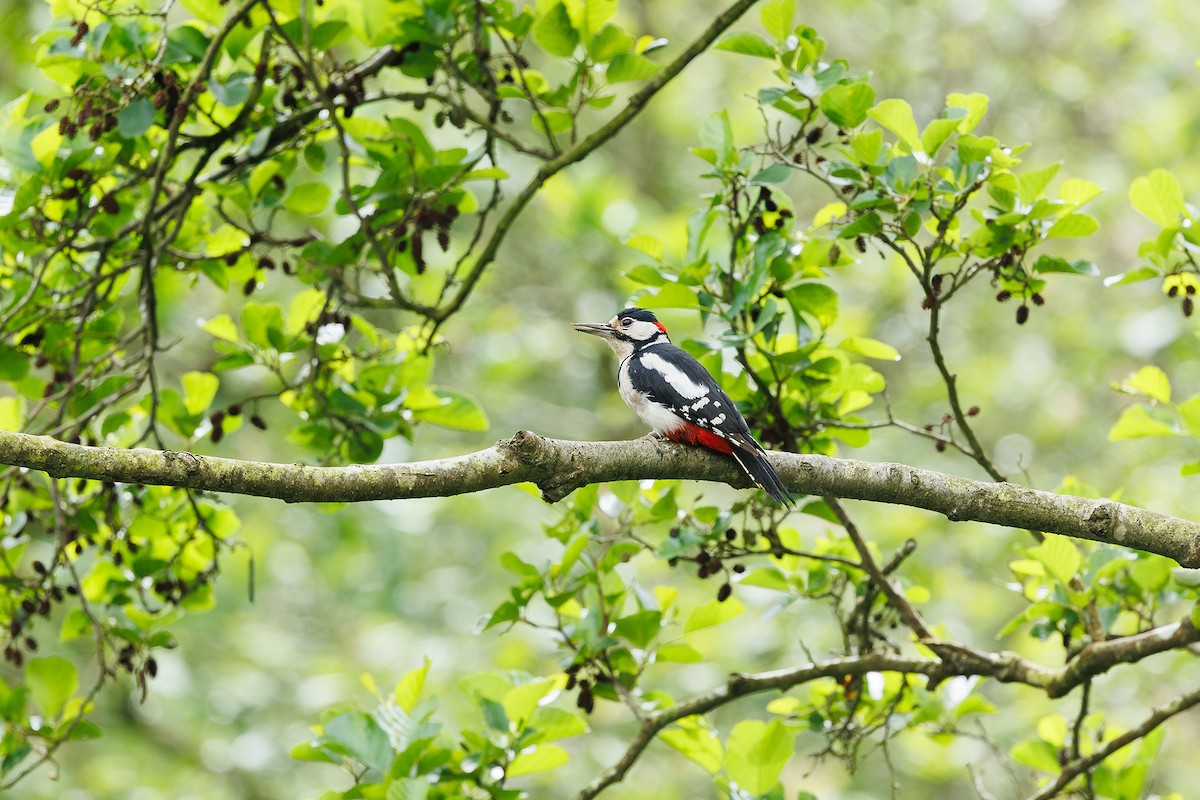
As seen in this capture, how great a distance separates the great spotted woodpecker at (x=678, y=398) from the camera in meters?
3.16

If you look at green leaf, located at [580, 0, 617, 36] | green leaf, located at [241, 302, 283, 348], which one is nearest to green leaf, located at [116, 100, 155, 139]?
green leaf, located at [241, 302, 283, 348]

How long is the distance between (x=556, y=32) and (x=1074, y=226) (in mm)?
1594

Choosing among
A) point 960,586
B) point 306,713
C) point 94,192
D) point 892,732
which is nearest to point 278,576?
point 306,713

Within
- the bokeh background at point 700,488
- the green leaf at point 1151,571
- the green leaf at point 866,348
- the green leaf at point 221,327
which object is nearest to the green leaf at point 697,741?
the green leaf at point 866,348

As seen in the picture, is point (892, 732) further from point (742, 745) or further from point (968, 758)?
point (968, 758)

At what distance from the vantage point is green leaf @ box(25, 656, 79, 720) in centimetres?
378

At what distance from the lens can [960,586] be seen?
8.56m

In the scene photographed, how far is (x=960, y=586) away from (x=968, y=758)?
1.24 m

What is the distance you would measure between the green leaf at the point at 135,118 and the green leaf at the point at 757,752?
7.87 ft

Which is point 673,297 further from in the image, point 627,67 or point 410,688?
point 410,688

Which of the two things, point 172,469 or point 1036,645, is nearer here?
point 172,469

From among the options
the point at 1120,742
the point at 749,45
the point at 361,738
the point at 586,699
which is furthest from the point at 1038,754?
the point at 749,45

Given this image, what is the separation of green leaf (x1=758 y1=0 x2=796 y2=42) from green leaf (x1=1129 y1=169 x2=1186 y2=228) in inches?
39.2

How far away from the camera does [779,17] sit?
11.0ft
